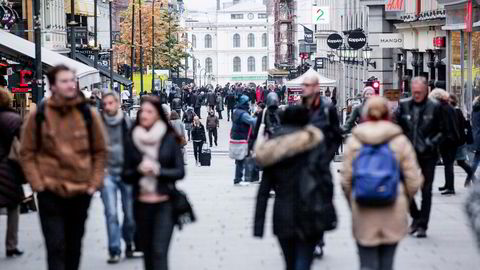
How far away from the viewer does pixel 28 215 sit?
17188 mm

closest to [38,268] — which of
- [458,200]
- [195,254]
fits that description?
[195,254]

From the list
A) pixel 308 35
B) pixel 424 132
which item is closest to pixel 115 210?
pixel 424 132

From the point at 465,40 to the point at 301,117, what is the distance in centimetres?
2321

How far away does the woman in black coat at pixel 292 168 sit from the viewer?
9617 mm

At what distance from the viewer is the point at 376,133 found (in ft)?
31.3

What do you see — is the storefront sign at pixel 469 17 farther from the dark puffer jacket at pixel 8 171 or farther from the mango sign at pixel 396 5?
the dark puffer jacket at pixel 8 171

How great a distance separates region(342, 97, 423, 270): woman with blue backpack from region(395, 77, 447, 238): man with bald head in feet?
14.5

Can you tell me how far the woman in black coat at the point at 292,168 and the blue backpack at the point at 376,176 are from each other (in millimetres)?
353

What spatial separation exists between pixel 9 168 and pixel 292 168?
12.4ft

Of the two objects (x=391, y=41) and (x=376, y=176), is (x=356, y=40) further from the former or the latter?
(x=376, y=176)

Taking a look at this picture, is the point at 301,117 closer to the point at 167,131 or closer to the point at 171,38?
the point at 167,131

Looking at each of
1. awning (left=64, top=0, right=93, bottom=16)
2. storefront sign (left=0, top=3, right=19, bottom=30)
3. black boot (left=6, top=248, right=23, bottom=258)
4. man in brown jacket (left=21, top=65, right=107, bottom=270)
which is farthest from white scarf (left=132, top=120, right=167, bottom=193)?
awning (left=64, top=0, right=93, bottom=16)

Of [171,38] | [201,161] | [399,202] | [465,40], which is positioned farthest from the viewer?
[171,38]

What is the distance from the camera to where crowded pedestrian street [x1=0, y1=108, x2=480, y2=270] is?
12.8m
